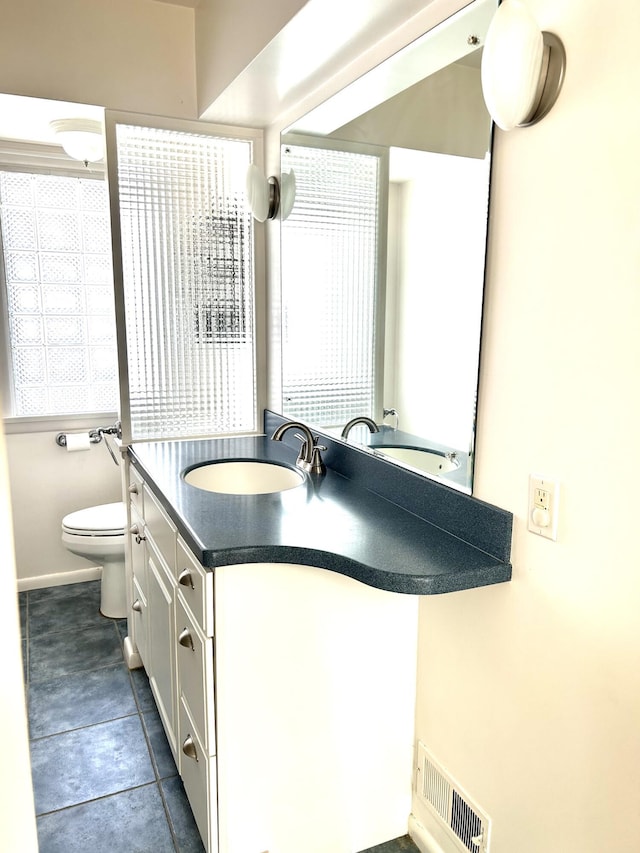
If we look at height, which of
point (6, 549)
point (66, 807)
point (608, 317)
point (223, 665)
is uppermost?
point (608, 317)

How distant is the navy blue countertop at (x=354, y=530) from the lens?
1279 mm

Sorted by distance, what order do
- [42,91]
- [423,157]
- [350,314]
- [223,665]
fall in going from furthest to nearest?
1. [42,91]
2. [350,314]
3. [423,157]
4. [223,665]

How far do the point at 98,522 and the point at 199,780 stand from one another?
4.98ft

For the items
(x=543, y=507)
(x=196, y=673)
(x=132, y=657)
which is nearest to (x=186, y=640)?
(x=196, y=673)

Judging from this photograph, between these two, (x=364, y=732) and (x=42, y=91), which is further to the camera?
(x=42, y=91)

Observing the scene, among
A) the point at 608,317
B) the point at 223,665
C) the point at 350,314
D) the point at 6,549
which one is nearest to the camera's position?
the point at 6,549

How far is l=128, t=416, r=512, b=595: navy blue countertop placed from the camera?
50.4 inches

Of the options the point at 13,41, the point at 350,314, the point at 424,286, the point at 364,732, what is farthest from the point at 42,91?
the point at 364,732

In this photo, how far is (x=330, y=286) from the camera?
6.91 ft

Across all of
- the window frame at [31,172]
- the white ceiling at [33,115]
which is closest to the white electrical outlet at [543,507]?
the white ceiling at [33,115]

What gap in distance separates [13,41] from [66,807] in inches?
93.7

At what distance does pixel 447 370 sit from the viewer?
4.90ft

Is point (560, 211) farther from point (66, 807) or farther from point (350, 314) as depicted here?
point (66, 807)

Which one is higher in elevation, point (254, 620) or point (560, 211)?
point (560, 211)
